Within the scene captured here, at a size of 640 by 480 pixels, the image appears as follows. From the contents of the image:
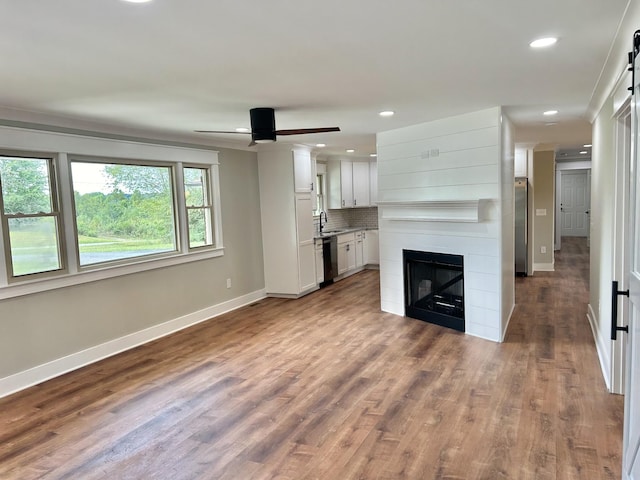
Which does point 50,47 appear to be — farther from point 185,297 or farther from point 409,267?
point 409,267

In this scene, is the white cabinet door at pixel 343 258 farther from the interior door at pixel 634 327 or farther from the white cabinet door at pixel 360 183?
the interior door at pixel 634 327

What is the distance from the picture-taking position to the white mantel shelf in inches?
168

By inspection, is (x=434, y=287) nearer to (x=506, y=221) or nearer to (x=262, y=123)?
(x=506, y=221)

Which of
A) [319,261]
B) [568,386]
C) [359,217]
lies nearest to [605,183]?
[568,386]

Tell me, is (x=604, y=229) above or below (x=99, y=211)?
below

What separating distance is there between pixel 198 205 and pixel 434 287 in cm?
324

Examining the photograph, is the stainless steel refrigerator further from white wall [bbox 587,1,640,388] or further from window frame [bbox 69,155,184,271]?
window frame [bbox 69,155,184,271]

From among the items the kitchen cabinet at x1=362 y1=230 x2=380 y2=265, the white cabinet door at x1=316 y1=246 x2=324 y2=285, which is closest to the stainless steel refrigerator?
the kitchen cabinet at x1=362 y1=230 x2=380 y2=265

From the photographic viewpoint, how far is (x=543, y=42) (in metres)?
2.38

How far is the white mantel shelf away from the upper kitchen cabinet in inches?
119

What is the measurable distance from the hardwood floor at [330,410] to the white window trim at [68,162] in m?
0.88

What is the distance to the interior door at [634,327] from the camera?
170cm

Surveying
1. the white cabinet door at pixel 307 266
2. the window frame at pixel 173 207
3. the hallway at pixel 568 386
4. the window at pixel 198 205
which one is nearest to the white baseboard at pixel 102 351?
the window frame at pixel 173 207

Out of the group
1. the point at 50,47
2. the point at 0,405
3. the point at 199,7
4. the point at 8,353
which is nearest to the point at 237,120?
the point at 50,47
